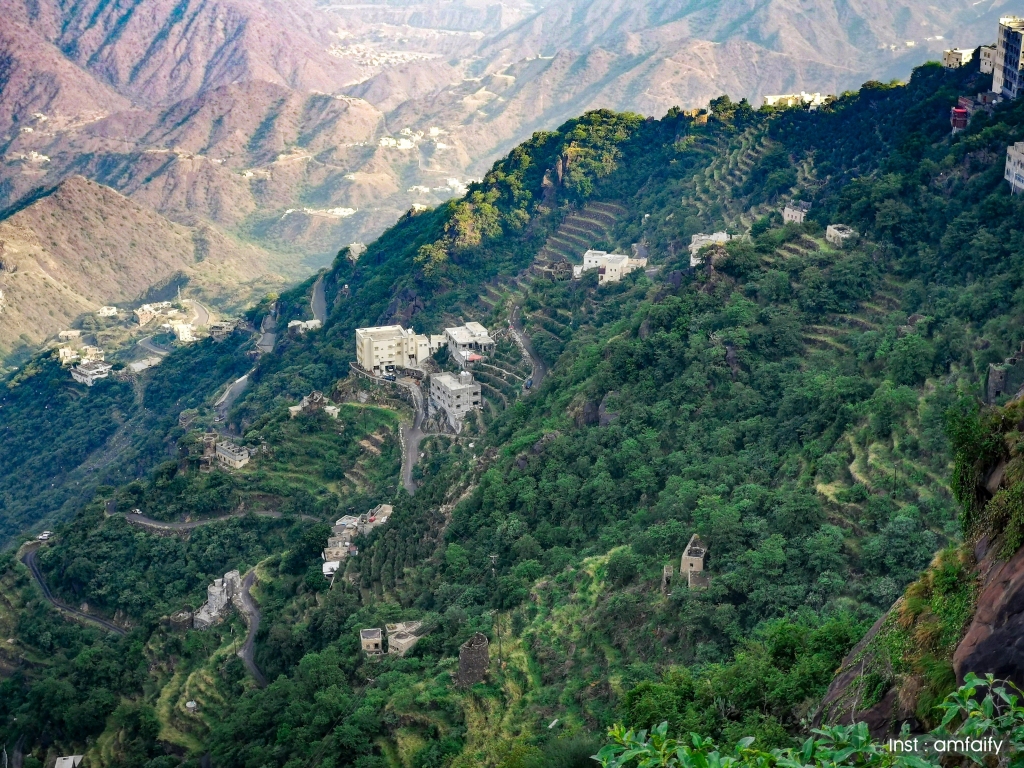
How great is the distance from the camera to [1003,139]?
3600cm

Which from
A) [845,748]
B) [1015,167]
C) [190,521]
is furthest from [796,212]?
[845,748]

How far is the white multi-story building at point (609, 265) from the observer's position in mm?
47812

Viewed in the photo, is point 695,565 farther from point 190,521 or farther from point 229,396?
point 229,396

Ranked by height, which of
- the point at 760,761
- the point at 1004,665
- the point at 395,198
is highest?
the point at 760,761

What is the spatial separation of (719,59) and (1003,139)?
12758 cm

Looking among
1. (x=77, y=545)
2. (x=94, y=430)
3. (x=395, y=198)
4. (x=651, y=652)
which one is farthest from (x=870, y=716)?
(x=395, y=198)

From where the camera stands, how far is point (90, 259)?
10438 centimetres

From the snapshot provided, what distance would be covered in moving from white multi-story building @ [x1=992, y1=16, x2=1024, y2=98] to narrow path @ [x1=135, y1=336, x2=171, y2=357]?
54.8 m

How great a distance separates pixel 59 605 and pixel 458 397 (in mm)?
15663

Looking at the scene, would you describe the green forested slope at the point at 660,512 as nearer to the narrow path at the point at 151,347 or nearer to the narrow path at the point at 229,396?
the narrow path at the point at 229,396

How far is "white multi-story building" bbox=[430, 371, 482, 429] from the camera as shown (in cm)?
4397

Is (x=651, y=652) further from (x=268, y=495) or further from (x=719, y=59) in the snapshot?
(x=719, y=59)

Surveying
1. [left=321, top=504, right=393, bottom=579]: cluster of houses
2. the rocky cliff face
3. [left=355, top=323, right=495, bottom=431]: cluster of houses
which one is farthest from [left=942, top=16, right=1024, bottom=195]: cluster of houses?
the rocky cliff face

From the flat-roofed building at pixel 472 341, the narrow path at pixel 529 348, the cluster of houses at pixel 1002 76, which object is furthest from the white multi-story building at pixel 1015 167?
the flat-roofed building at pixel 472 341
